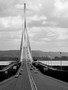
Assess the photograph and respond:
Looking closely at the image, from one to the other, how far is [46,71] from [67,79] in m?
44.0

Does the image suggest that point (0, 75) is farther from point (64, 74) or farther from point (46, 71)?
→ point (46, 71)

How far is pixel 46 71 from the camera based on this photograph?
343 feet

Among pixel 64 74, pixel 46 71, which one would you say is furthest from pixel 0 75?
pixel 46 71

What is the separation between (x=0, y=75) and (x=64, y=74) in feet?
60.2

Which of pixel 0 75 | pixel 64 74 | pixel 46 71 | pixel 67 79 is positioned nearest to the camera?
pixel 67 79

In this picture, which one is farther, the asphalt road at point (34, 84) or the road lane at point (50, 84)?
the asphalt road at point (34, 84)

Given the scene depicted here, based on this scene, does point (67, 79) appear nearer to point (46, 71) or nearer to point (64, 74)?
point (64, 74)

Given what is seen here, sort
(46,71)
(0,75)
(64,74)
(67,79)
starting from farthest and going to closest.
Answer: (46,71)
(0,75)
(64,74)
(67,79)

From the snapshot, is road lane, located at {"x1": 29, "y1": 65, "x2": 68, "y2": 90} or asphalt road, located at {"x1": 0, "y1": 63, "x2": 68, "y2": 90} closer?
road lane, located at {"x1": 29, "y1": 65, "x2": 68, "y2": 90}

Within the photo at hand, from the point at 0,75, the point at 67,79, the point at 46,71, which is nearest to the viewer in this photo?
the point at 67,79

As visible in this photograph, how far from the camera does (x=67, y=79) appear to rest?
199 feet

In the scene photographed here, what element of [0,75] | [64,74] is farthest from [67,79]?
[0,75]

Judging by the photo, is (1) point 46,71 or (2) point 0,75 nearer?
(2) point 0,75

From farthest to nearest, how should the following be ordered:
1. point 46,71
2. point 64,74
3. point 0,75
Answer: point 46,71 → point 0,75 → point 64,74
